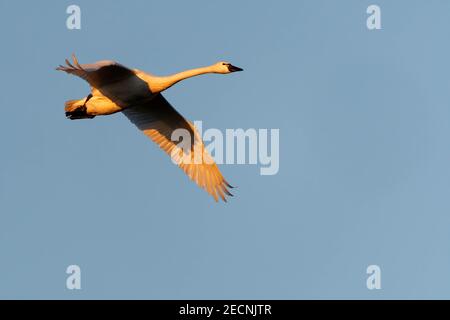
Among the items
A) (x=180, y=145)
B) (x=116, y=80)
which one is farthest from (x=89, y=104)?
(x=180, y=145)

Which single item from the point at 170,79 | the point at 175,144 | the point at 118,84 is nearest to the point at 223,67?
the point at 170,79

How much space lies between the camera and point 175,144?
2300 cm

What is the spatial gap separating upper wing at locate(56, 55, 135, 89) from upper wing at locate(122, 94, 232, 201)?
6.12 ft

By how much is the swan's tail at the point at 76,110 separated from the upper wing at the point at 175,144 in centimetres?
168

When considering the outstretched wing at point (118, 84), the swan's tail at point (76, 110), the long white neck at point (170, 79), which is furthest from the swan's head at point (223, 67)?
the swan's tail at point (76, 110)

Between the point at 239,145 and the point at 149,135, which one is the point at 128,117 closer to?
the point at 149,135

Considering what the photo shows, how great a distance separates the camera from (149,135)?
2300 cm

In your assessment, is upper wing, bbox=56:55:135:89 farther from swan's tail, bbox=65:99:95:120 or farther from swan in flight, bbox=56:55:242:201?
swan's tail, bbox=65:99:95:120

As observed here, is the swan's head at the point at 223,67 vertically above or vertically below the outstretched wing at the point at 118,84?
above

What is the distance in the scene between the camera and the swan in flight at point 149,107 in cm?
2058

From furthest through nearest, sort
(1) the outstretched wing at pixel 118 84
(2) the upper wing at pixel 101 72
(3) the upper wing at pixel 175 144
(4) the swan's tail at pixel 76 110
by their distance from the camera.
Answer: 1. (3) the upper wing at pixel 175 144
2. (4) the swan's tail at pixel 76 110
3. (1) the outstretched wing at pixel 118 84
4. (2) the upper wing at pixel 101 72

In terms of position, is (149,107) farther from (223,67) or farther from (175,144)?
(223,67)

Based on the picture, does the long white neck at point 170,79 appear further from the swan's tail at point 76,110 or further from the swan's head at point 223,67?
the swan's tail at point 76,110

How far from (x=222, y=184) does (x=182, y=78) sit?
296 cm
